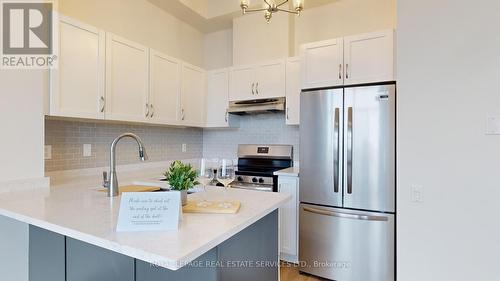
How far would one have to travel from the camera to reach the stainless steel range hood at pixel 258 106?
118 inches

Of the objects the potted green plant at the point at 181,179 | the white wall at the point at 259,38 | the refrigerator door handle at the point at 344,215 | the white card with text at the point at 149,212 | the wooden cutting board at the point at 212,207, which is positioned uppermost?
the white wall at the point at 259,38

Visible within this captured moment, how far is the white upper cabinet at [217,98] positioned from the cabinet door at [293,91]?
2.76 ft

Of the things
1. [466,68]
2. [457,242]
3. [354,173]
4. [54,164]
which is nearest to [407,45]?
[466,68]

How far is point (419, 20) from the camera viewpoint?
191 cm

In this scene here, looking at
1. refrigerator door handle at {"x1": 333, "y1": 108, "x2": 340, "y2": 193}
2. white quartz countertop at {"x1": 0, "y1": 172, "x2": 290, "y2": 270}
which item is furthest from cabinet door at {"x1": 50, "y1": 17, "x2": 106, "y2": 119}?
refrigerator door handle at {"x1": 333, "y1": 108, "x2": 340, "y2": 193}

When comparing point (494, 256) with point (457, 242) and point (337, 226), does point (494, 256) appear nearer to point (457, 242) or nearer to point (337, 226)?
point (457, 242)

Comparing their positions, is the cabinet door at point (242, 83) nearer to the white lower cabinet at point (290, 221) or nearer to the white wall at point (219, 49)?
the white wall at point (219, 49)

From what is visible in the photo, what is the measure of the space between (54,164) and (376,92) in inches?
112

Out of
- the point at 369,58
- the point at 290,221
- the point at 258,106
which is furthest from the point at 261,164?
the point at 369,58

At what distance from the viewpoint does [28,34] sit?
6.00ft

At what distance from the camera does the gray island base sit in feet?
3.36

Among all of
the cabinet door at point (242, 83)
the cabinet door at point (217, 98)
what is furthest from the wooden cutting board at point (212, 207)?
the cabinet door at point (217, 98)

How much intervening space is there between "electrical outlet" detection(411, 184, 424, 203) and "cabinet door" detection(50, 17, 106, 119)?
258 centimetres

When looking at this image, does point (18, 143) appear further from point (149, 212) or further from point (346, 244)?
point (346, 244)
